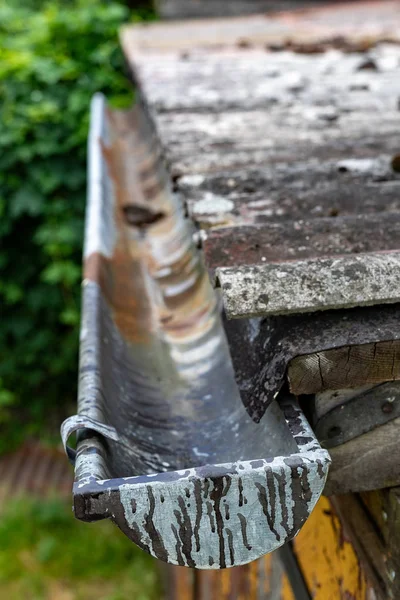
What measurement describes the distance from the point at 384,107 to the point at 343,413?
176 centimetres

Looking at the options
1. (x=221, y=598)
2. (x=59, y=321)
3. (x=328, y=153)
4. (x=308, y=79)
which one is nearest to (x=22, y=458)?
(x=59, y=321)

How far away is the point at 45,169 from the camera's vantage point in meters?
5.75

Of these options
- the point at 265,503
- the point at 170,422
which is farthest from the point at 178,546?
the point at 170,422

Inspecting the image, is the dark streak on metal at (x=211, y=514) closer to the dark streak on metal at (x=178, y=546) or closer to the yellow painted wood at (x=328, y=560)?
the dark streak on metal at (x=178, y=546)

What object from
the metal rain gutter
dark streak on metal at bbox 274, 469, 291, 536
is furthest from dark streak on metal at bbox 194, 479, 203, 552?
dark streak on metal at bbox 274, 469, 291, 536

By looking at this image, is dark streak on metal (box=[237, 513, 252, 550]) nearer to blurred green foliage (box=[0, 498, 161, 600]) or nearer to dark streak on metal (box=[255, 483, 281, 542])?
dark streak on metal (box=[255, 483, 281, 542])

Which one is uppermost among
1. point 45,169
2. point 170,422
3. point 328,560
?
point 170,422

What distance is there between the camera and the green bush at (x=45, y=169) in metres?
5.59

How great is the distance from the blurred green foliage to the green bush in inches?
45.6

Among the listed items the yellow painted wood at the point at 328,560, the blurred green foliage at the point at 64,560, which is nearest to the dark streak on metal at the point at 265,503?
the yellow painted wood at the point at 328,560

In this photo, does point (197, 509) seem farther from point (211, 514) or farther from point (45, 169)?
point (45, 169)

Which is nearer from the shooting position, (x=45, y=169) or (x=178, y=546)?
(x=178, y=546)

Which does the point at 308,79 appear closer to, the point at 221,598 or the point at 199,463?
the point at 199,463

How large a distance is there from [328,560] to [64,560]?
13.6 ft
